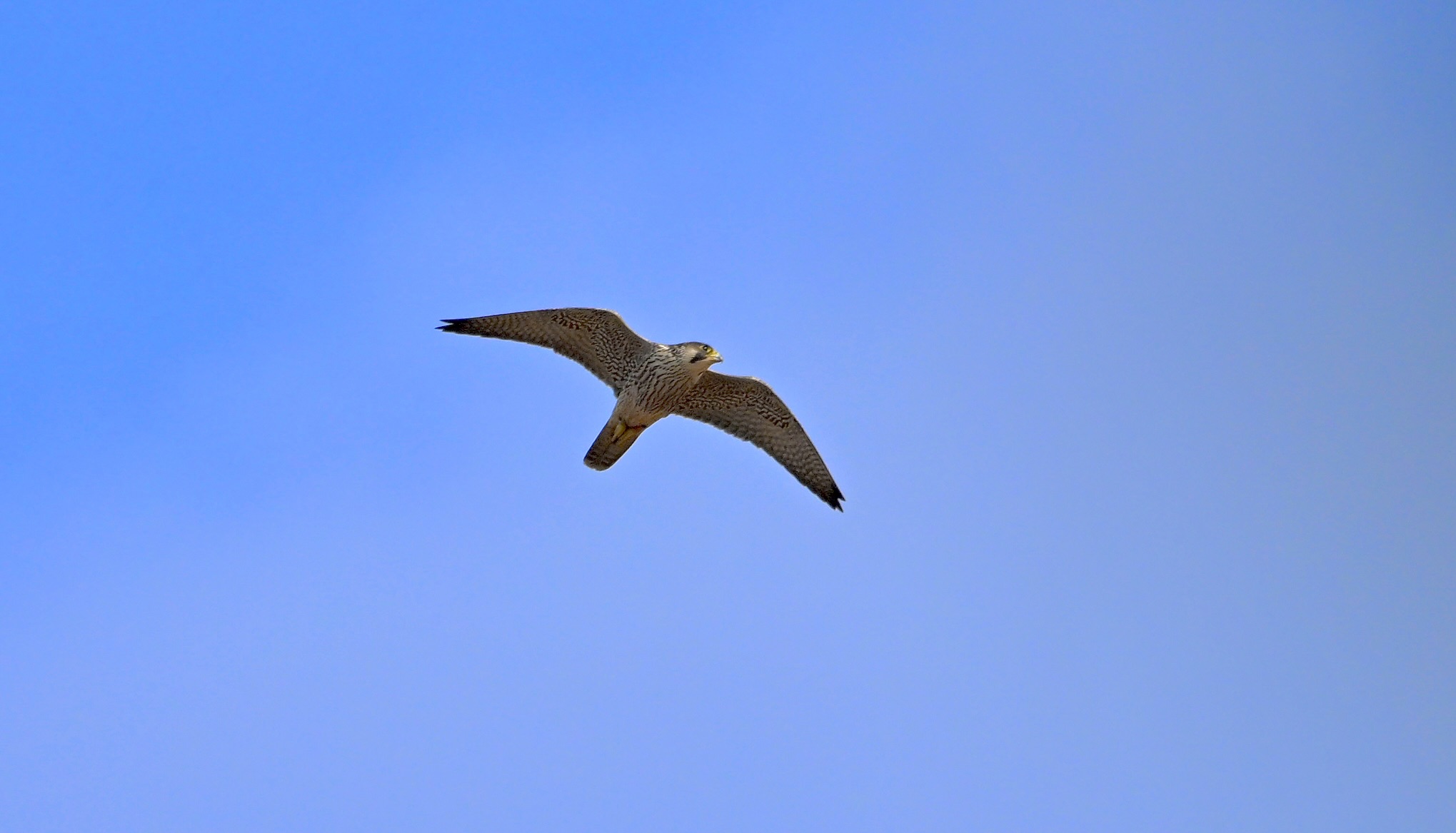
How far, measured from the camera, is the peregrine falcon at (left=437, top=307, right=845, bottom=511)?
1945 centimetres

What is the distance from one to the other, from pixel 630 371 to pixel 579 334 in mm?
808

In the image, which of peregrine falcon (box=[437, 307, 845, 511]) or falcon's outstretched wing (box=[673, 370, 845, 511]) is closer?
peregrine falcon (box=[437, 307, 845, 511])

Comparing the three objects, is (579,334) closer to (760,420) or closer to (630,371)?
(630,371)

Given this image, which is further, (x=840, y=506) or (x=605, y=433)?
(x=840, y=506)

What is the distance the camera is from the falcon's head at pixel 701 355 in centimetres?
1917

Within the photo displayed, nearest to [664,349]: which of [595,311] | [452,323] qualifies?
[595,311]

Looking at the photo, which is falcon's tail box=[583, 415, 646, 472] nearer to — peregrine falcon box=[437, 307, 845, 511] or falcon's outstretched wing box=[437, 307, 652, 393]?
peregrine falcon box=[437, 307, 845, 511]

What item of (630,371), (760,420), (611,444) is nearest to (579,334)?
(630,371)

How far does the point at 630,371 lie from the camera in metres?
19.8

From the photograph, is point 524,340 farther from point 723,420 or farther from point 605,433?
point 723,420

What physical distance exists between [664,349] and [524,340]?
188 centimetres

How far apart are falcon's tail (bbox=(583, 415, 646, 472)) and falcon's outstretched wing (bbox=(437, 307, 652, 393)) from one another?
47cm

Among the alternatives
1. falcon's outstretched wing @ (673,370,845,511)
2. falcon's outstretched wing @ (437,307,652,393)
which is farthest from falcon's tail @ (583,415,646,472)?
falcon's outstretched wing @ (673,370,845,511)

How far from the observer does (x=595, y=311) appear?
1933 centimetres
